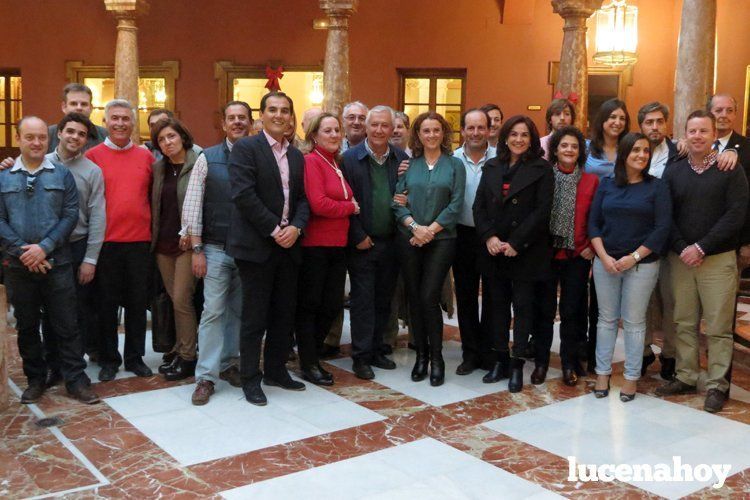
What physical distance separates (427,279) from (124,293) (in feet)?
5.42

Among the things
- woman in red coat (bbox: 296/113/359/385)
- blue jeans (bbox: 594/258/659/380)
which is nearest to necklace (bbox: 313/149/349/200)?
woman in red coat (bbox: 296/113/359/385)

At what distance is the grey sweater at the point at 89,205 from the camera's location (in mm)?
4016

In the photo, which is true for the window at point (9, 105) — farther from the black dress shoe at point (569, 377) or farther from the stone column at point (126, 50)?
the black dress shoe at point (569, 377)

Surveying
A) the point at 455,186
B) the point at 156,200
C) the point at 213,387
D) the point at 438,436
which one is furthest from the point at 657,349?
the point at 156,200

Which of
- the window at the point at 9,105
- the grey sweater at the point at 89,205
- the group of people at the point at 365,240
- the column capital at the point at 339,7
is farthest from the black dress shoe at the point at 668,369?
the window at the point at 9,105

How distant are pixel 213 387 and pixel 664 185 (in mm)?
2478

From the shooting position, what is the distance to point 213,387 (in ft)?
13.1

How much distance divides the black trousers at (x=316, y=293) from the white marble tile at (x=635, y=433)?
1130 mm

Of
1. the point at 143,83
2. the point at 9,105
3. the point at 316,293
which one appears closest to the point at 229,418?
the point at 316,293

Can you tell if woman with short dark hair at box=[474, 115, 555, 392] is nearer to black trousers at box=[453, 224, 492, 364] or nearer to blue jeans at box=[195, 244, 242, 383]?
black trousers at box=[453, 224, 492, 364]

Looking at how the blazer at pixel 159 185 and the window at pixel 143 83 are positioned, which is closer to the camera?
the blazer at pixel 159 185

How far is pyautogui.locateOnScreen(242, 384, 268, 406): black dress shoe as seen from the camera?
384 cm

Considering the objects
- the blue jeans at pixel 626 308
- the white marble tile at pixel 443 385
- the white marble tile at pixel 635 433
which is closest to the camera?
the white marble tile at pixel 635 433

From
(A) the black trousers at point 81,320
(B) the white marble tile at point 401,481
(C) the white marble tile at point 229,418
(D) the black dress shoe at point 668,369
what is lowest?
(B) the white marble tile at point 401,481
